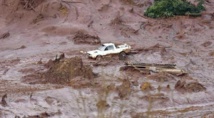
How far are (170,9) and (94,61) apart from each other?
8519 mm

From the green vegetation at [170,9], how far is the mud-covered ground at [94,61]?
0.44 metres

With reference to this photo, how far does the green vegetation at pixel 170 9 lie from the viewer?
89.6 ft

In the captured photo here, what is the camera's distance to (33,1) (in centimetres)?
2686

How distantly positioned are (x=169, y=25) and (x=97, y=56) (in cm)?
674

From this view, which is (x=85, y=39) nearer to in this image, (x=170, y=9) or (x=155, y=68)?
(x=155, y=68)

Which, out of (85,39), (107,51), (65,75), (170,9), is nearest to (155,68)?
(107,51)

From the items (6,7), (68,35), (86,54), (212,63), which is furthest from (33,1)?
(212,63)

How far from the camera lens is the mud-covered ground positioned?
15586 mm

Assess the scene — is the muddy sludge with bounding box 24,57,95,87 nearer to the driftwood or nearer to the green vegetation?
the driftwood

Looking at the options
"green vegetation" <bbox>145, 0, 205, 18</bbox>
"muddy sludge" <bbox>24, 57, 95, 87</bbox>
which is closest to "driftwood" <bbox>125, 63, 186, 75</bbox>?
"muddy sludge" <bbox>24, 57, 95, 87</bbox>

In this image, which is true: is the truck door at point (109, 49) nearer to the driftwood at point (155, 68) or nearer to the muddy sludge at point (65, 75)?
the driftwood at point (155, 68)

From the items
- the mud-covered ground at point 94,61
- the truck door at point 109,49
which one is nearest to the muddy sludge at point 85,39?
the mud-covered ground at point 94,61

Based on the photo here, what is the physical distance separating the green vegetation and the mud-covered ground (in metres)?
0.44

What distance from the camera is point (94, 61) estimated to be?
20703mm
